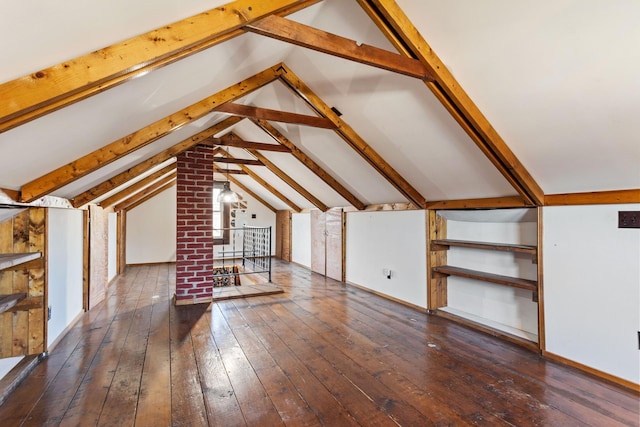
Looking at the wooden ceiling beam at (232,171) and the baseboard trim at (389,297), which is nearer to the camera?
the baseboard trim at (389,297)

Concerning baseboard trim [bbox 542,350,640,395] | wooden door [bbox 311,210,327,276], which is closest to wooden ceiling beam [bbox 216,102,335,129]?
baseboard trim [bbox 542,350,640,395]

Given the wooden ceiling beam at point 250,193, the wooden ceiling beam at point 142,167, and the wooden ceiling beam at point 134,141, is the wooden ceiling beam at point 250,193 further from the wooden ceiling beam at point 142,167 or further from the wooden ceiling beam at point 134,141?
the wooden ceiling beam at point 134,141

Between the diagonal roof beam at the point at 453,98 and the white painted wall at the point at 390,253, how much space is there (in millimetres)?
1562

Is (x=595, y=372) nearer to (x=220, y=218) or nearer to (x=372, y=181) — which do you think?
(x=372, y=181)

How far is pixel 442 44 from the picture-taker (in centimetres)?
217

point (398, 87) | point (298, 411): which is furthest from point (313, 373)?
point (398, 87)

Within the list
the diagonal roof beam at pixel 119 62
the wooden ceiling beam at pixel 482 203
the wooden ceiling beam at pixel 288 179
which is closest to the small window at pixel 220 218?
the wooden ceiling beam at pixel 288 179

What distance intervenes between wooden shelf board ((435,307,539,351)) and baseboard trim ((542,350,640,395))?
0.52ft

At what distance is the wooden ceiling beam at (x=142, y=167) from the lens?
3604 mm

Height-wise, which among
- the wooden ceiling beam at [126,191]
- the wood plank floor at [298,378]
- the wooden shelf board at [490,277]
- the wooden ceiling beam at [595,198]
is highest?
the wooden ceiling beam at [126,191]

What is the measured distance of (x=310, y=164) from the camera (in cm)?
504

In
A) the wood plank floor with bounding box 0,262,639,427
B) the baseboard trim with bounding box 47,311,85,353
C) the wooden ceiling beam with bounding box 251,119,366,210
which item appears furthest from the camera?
the wooden ceiling beam with bounding box 251,119,366,210

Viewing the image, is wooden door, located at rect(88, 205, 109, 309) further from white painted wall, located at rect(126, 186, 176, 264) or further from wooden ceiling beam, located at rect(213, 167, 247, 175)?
wooden ceiling beam, located at rect(213, 167, 247, 175)

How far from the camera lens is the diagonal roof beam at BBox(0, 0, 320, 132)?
1249 mm
